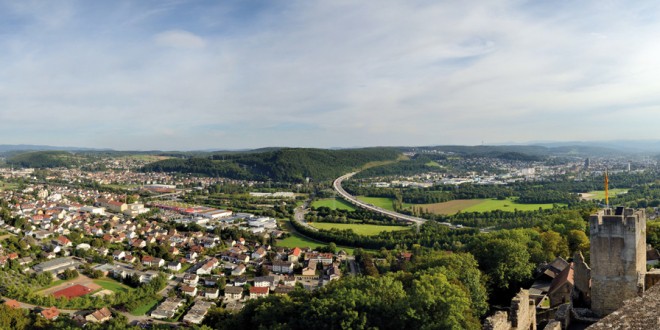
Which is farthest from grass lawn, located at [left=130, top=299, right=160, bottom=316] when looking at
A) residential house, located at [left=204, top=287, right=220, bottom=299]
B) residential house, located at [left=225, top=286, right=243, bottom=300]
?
residential house, located at [left=225, top=286, right=243, bottom=300]

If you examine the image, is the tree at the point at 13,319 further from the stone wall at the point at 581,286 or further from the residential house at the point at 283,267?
the stone wall at the point at 581,286

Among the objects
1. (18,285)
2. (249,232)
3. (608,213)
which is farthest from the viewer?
(249,232)

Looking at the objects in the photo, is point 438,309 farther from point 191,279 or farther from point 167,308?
point 191,279

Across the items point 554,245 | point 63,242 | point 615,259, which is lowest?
point 63,242

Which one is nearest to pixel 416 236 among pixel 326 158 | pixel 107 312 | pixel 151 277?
pixel 151 277

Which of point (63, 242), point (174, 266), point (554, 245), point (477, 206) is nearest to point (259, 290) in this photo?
point (174, 266)

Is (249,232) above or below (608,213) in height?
below

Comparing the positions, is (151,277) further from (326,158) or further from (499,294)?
(326,158)
